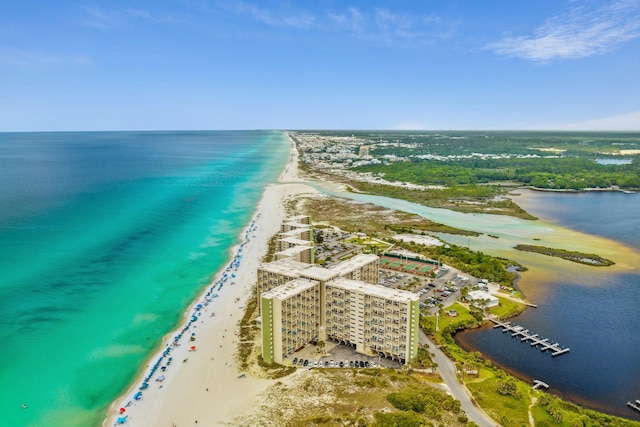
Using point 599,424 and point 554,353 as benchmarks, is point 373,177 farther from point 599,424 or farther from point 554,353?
point 599,424

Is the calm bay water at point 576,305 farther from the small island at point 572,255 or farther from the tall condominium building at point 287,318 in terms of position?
the tall condominium building at point 287,318

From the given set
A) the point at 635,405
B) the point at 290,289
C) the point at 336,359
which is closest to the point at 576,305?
the point at 635,405

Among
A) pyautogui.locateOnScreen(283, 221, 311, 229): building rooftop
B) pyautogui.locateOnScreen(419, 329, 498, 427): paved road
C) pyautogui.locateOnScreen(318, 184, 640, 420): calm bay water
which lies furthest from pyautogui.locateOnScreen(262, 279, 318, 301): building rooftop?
pyautogui.locateOnScreen(283, 221, 311, 229): building rooftop

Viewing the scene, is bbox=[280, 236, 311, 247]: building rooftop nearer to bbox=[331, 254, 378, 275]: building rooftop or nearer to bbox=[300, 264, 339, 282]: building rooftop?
bbox=[331, 254, 378, 275]: building rooftop

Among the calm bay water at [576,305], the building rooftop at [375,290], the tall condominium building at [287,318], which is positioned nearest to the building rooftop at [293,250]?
the building rooftop at [375,290]

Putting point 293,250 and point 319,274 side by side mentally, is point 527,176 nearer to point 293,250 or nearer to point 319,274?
point 293,250

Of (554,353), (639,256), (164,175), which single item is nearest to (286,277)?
(554,353)
